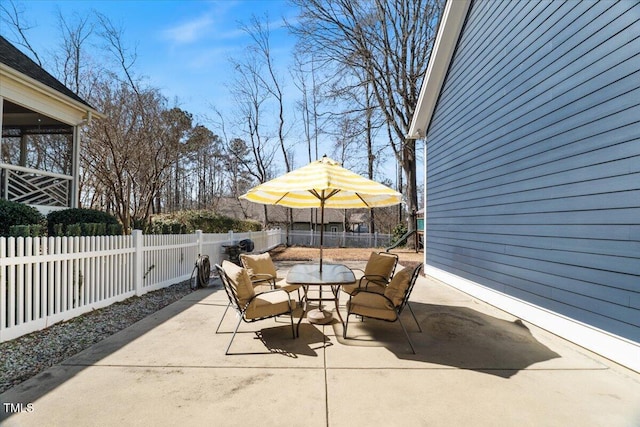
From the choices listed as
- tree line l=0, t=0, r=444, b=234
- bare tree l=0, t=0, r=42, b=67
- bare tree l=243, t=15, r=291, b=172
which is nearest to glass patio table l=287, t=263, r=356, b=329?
tree line l=0, t=0, r=444, b=234

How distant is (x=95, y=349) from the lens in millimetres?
3439

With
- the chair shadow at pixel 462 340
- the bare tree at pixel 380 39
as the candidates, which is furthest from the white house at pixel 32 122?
the bare tree at pixel 380 39

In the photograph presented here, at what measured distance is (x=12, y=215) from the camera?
15.9ft

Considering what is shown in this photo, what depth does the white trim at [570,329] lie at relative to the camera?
322 centimetres

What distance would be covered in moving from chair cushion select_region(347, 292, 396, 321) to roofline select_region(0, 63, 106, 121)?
7347 mm

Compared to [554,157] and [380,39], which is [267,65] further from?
[554,157]

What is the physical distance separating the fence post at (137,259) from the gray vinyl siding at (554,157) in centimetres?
630

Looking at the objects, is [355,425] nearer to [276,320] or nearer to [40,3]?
[276,320]

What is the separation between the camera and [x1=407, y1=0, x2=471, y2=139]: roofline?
284 inches

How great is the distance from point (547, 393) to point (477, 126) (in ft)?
16.5

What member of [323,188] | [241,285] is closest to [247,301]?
[241,285]

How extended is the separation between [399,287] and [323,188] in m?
1.53

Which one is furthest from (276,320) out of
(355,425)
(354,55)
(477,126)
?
(354,55)

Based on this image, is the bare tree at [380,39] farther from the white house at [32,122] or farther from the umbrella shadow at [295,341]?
the umbrella shadow at [295,341]
